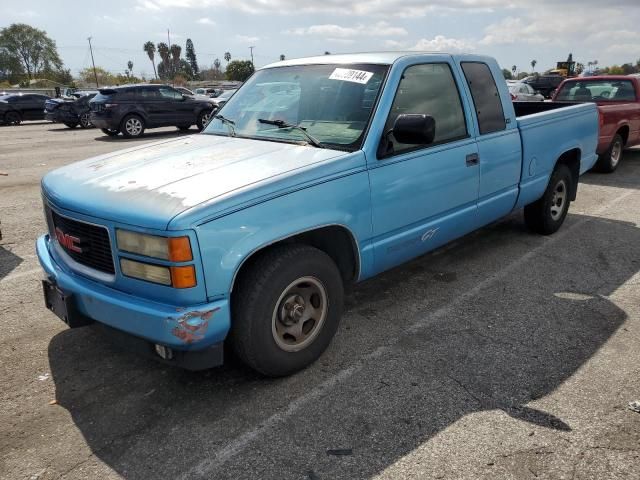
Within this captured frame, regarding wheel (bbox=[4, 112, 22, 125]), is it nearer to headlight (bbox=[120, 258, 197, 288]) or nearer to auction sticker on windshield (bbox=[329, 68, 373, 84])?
auction sticker on windshield (bbox=[329, 68, 373, 84])

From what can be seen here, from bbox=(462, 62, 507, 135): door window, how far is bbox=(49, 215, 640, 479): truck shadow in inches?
53.1

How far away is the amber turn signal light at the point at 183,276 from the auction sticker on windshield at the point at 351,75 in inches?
75.4

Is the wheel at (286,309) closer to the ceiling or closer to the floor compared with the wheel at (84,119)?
closer to the floor

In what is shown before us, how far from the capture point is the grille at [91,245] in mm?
2781

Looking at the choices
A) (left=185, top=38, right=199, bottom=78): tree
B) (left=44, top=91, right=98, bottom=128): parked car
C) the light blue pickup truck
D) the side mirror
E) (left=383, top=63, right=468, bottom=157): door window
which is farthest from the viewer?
(left=185, top=38, right=199, bottom=78): tree

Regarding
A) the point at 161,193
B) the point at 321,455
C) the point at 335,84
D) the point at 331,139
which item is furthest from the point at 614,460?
the point at 335,84

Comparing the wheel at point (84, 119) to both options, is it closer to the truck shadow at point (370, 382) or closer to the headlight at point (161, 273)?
the truck shadow at point (370, 382)

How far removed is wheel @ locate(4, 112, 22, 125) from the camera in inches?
966

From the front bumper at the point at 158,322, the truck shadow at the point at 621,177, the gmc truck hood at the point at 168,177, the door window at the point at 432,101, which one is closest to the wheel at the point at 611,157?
the truck shadow at the point at 621,177

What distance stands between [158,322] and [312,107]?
192 cm

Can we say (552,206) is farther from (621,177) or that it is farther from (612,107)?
(612,107)

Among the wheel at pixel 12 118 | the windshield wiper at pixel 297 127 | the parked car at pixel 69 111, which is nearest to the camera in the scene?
the windshield wiper at pixel 297 127

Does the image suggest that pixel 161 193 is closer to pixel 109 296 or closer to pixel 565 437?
pixel 109 296

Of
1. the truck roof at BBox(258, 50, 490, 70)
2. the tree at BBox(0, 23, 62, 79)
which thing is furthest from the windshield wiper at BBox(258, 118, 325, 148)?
the tree at BBox(0, 23, 62, 79)
